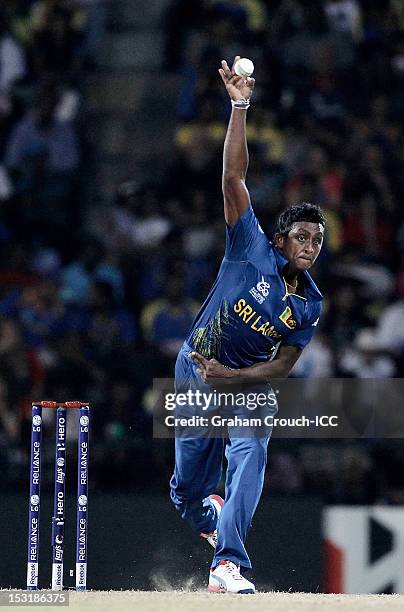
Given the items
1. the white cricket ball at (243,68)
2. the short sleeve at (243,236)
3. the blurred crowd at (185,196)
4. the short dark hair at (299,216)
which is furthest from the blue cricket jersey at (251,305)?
the blurred crowd at (185,196)

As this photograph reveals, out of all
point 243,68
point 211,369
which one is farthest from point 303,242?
point 243,68

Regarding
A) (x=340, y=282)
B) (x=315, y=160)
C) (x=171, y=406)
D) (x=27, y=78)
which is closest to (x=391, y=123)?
(x=315, y=160)

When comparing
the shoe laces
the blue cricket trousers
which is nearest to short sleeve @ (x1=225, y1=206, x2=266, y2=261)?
the blue cricket trousers

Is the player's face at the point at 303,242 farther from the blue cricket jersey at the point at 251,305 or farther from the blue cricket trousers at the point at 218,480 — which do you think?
the blue cricket trousers at the point at 218,480

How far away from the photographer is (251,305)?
25.1ft

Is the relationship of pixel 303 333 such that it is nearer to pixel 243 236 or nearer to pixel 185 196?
pixel 243 236

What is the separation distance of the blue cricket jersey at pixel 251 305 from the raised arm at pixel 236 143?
0.14 meters

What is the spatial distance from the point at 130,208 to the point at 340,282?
2.25m

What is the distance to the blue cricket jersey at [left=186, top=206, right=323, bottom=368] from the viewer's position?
25.1 feet

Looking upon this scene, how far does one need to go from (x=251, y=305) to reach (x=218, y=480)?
1.05 metres

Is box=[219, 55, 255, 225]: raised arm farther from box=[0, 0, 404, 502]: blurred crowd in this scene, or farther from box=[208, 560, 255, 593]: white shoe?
box=[0, 0, 404, 502]: blurred crowd

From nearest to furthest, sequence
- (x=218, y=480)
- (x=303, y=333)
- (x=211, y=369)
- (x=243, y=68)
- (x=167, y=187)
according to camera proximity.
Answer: (x=243, y=68), (x=211, y=369), (x=303, y=333), (x=218, y=480), (x=167, y=187)

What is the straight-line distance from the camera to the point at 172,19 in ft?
48.6

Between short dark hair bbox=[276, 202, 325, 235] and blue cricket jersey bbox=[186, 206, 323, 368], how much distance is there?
13cm
